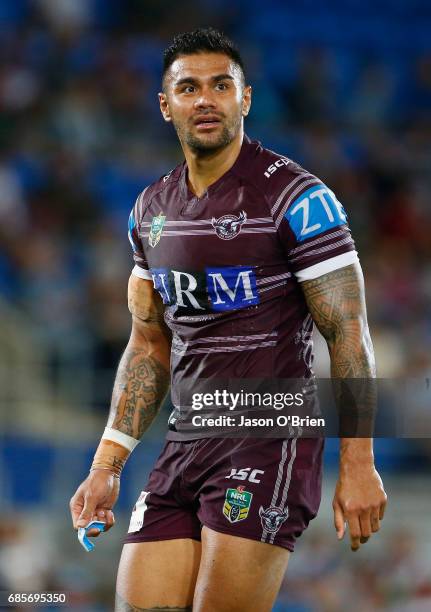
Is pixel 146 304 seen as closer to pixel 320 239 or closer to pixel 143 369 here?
pixel 143 369

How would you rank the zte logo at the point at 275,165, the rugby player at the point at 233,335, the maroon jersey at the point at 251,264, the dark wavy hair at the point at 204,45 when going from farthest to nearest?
the dark wavy hair at the point at 204,45 → the zte logo at the point at 275,165 → the maroon jersey at the point at 251,264 → the rugby player at the point at 233,335

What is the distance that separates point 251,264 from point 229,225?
152 millimetres

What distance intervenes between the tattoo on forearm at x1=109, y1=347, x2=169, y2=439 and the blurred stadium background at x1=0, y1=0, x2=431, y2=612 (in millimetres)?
Answer: 1704

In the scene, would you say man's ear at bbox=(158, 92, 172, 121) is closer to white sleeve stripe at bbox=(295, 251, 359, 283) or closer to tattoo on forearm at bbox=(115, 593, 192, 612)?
white sleeve stripe at bbox=(295, 251, 359, 283)

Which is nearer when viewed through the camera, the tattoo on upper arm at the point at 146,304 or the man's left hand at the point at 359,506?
the man's left hand at the point at 359,506

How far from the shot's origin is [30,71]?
32.6ft

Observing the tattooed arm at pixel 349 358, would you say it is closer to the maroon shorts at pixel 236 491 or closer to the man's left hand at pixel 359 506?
the man's left hand at pixel 359 506

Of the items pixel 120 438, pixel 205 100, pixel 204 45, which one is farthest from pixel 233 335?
pixel 204 45

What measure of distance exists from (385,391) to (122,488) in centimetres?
187

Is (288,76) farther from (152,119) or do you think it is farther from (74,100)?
(74,100)

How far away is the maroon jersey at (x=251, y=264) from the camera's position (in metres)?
3.56

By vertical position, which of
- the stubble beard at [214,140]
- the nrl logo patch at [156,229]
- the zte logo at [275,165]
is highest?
the stubble beard at [214,140]

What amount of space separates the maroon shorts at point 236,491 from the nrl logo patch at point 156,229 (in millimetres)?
716

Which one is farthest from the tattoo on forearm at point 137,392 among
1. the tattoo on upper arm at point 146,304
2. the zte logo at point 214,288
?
the zte logo at point 214,288
